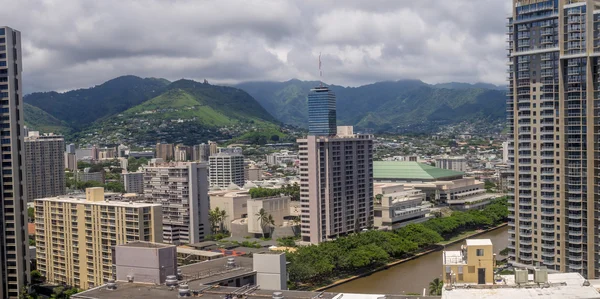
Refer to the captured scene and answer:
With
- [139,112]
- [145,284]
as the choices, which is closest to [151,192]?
[145,284]

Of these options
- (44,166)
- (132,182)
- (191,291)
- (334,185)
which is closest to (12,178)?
(191,291)

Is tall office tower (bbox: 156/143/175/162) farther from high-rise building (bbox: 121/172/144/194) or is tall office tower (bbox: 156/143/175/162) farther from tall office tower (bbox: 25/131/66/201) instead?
tall office tower (bbox: 25/131/66/201)

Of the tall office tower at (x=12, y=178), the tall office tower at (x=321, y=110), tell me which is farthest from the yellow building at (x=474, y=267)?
the tall office tower at (x=321, y=110)

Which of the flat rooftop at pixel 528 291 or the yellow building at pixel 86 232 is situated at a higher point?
the flat rooftop at pixel 528 291

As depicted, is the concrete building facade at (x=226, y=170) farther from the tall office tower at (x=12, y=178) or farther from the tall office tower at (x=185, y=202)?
the tall office tower at (x=12, y=178)

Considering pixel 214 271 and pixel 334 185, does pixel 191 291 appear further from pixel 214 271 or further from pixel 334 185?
pixel 334 185

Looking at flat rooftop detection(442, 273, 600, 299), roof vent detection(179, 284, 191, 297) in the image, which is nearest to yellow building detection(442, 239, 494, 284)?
flat rooftop detection(442, 273, 600, 299)
